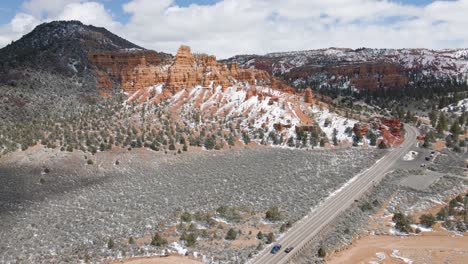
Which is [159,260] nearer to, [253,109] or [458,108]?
[253,109]

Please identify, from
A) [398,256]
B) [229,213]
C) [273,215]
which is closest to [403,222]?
[398,256]

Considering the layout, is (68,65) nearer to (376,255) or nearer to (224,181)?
(224,181)

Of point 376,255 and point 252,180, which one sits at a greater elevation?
point 252,180

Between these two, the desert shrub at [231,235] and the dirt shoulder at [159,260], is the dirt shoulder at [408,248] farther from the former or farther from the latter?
the dirt shoulder at [159,260]

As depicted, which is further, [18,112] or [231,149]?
[18,112]

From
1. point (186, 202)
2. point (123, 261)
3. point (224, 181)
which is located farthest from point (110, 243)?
point (224, 181)

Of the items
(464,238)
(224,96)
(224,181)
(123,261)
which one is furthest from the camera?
(224,96)

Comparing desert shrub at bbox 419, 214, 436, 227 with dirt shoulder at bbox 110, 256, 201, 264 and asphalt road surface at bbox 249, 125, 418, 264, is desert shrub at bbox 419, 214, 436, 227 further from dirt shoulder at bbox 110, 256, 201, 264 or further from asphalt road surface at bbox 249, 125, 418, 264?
dirt shoulder at bbox 110, 256, 201, 264

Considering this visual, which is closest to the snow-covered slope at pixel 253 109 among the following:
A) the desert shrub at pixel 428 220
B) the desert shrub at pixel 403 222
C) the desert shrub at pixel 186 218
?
the desert shrub at pixel 403 222
